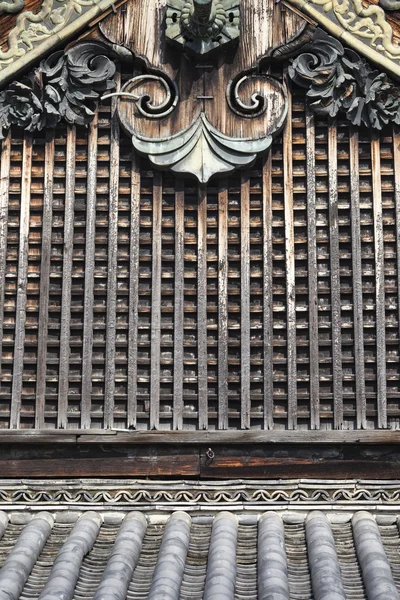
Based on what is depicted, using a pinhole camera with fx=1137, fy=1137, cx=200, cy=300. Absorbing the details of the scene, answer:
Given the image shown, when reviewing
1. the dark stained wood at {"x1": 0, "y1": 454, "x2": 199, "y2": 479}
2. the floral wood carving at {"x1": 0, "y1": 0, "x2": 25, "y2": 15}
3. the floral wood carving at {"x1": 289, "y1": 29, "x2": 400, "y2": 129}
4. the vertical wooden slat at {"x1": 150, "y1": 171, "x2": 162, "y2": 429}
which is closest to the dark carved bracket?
the floral wood carving at {"x1": 289, "y1": 29, "x2": 400, "y2": 129}

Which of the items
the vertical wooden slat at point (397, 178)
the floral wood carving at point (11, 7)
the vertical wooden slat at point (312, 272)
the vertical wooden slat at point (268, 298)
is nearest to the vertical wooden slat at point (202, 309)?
the vertical wooden slat at point (268, 298)

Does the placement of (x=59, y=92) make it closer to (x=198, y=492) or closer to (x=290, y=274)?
(x=290, y=274)

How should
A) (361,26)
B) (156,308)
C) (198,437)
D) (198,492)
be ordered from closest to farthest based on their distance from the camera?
(198,492) < (198,437) < (156,308) < (361,26)

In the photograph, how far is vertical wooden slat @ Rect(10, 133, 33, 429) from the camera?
1118cm

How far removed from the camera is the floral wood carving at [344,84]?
1159cm

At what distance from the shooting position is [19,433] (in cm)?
1107

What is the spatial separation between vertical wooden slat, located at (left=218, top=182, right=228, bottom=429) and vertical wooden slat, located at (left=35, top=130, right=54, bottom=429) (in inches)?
68.0

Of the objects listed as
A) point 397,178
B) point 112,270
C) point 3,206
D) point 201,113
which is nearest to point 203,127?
point 201,113

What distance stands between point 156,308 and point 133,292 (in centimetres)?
29

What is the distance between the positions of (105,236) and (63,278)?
0.61 metres

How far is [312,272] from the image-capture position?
37.3ft

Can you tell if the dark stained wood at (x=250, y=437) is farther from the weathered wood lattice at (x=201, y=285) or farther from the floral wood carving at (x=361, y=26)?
the floral wood carving at (x=361, y=26)

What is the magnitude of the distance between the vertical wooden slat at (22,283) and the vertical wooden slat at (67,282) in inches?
15.5

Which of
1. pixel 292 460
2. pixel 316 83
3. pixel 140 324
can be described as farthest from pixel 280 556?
pixel 316 83
